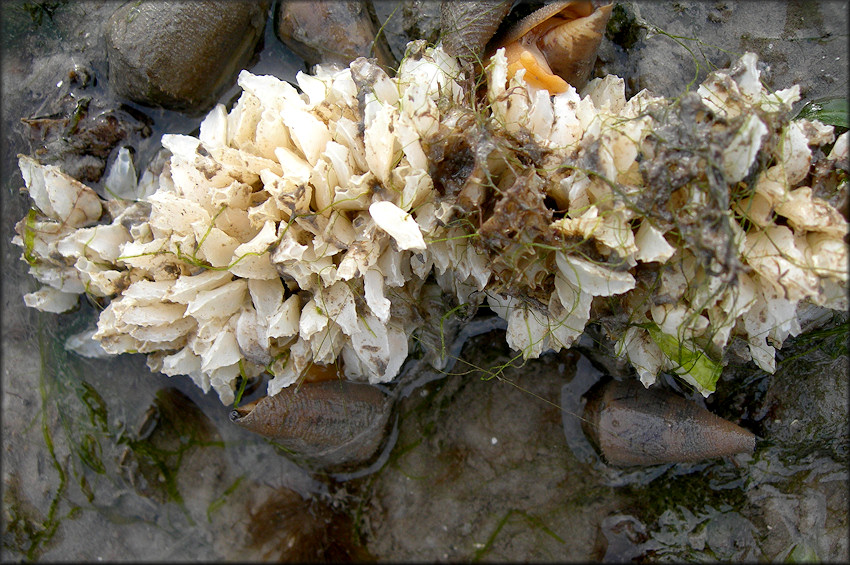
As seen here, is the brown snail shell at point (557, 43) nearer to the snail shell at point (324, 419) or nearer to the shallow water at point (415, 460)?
the shallow water at point (415, 460)

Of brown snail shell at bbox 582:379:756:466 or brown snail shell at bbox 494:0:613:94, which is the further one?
brown snail shell at bbox 582:379:756:466

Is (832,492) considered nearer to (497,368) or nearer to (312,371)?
(497,368)

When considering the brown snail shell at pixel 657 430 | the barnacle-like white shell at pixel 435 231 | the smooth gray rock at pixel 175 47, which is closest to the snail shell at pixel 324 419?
the barnacle-like white shell at pixel 435 231

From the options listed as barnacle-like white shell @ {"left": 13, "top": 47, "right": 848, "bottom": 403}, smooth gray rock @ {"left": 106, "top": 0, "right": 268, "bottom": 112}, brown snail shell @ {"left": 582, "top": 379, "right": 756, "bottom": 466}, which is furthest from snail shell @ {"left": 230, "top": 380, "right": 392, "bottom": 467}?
smooth gray rock @ {"left": 106, "top": 0, "right": 268, "bottom": 112}

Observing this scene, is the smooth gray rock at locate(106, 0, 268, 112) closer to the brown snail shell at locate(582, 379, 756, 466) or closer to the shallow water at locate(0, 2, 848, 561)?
the shallow water at locate(0, 2, 848, 561)

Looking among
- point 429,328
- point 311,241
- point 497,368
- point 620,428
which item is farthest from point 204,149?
point 620,428

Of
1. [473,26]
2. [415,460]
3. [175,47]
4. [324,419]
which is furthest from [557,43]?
[415,460]
